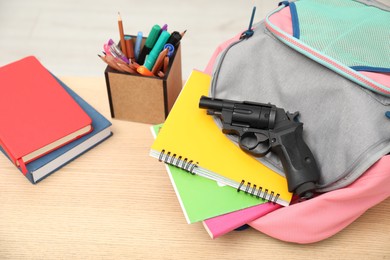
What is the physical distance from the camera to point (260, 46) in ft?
2.72

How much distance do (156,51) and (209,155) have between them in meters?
0.23

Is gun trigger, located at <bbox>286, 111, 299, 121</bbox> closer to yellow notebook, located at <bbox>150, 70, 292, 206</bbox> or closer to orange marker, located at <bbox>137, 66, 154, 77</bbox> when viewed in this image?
yellow notebook, located at <bbox>150, 70, 292, 206</bbox>

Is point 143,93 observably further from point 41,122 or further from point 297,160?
point 297,160

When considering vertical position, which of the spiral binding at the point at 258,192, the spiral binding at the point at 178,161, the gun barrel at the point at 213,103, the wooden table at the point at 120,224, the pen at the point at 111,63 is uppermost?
the pen at the point at 111,63

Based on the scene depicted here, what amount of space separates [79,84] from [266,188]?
0.48 meters

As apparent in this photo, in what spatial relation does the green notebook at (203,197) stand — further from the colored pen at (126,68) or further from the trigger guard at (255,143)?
the colored pen at (126,68)

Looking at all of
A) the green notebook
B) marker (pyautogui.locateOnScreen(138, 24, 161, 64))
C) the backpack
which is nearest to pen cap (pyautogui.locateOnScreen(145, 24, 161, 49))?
marker (pyautogui.locateOnScreen(138, 24, 161, 64))

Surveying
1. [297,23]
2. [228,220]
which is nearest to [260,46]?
[297,23]

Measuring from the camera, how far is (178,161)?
0.78m

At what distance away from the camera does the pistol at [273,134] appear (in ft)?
2.36

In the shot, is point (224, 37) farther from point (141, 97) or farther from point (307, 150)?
point (307, 150)

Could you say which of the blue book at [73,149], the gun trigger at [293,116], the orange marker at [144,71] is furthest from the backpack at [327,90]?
the blue book at [73,149]

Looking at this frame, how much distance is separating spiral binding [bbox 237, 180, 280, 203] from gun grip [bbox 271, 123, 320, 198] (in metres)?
0.03

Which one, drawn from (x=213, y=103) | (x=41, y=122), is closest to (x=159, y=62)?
(x=213, y=103)
